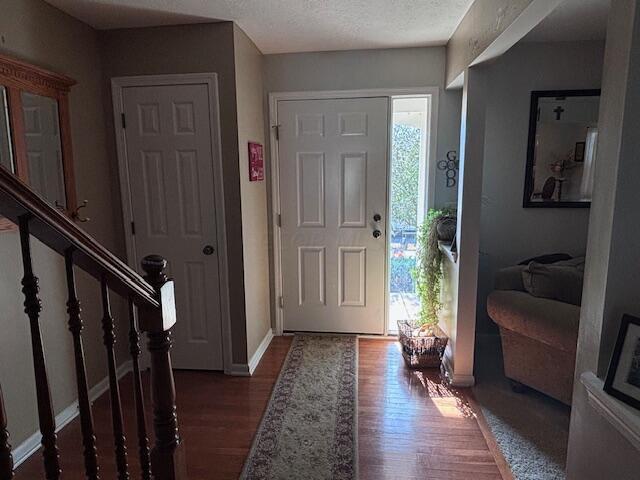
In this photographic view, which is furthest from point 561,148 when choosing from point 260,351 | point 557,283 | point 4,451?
point 4,451

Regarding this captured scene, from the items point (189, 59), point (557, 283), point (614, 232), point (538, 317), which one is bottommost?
point (538, 317)

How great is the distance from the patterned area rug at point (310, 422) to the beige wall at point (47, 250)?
1.19 meters

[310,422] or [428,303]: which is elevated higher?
[428,303]

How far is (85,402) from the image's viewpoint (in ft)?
3.34

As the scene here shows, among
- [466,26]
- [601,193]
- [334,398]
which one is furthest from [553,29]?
[334,398]

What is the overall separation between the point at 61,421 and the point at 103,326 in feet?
5.79

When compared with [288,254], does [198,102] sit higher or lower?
higher

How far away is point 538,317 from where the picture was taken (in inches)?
89.7

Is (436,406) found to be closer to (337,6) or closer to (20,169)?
(337,6)

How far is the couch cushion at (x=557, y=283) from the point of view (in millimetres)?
2363

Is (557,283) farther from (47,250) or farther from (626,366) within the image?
(47,250)

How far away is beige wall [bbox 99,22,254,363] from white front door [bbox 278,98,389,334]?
74 centimetres

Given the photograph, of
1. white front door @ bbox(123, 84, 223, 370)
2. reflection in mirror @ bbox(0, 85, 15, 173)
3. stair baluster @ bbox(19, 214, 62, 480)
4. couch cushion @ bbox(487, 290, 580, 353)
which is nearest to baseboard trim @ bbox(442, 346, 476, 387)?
couch cushion @ bbox(487, 290, 580, 353)

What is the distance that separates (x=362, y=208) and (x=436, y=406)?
1.59m
